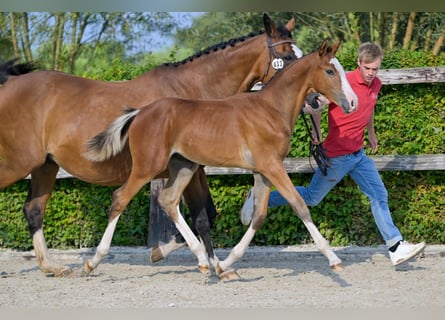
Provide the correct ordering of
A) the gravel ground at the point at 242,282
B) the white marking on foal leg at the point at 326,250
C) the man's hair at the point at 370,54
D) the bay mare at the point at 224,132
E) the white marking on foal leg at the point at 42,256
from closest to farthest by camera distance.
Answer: the gravel ground at the point at 242,282, the white marking on foal leg at the point at 326,250, the bay mare at the point at 224,132, the man's hair at the point at 370,54, the white marking on foal leg at the point at 42,256

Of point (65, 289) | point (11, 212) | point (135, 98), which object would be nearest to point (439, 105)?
point (135, 98)

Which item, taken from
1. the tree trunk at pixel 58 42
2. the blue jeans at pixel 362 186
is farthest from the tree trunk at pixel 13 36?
the blue jeans at pixel 362 186

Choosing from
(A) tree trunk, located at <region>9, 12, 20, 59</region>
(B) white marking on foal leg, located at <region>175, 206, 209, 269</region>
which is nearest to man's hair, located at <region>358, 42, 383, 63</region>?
(B) white marking on foal leg, located at <region>175, 206, 209, 269</region>

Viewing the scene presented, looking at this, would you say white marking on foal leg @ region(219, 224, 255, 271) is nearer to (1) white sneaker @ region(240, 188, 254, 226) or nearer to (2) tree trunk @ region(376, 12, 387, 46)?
(1) white sneaker @ region(240, 188, 254, 226)

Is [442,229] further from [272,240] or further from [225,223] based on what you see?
[225,223]

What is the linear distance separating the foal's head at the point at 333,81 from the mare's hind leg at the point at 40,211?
2.36 metres

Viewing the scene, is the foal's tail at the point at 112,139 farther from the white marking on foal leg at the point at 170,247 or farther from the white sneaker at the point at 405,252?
the white sneaker at the point at 405,252

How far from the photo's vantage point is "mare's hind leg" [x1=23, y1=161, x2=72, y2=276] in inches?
209

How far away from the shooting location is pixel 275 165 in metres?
4.37

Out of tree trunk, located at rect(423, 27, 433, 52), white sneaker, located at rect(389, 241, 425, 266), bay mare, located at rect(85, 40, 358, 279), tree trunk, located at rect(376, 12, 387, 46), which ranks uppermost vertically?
bay mare, located at rect(85, 40, 358, 279)

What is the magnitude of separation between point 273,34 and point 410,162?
1947mm

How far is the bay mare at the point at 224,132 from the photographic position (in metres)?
4.42

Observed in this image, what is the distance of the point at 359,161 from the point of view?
16.5 feet

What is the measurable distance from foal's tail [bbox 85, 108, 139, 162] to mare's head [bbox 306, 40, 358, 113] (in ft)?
4.31
